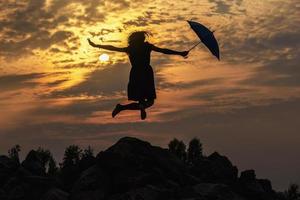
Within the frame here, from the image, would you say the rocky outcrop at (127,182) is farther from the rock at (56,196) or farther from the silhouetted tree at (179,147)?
the silhouetted tree at (179,147)

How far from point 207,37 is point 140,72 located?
2.08 metres

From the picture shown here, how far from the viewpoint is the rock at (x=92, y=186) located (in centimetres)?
3219

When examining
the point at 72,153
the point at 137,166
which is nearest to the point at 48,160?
the point at 72,153

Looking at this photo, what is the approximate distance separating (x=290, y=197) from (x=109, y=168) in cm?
4592

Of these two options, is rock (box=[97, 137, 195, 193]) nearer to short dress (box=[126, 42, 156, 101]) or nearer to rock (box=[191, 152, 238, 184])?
rock (box=[191, 152, 238, 184])

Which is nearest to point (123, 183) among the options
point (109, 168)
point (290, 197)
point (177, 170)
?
point (109, 168)

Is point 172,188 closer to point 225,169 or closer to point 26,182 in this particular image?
point 26,182

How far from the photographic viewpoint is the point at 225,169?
152 feet

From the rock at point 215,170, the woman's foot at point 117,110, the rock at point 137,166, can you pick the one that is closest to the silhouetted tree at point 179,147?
the rock at point 215,170

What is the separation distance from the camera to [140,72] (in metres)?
15.8

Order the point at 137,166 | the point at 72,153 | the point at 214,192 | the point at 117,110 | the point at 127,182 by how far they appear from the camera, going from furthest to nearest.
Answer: the point at 72,153
the point at 137,166
the point at 127,182
the point at 214,192
the point at 117,110

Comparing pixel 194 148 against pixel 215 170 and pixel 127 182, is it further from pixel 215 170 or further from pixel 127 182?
pixel 127 182

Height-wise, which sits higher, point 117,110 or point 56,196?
point 117,110

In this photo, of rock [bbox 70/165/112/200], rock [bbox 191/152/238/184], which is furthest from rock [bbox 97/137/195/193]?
rock [bbox 191/152/238/184]
